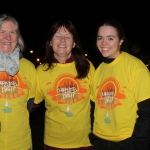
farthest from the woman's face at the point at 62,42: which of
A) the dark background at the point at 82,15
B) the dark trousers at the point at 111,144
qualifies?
the dark background at the point at 82,15

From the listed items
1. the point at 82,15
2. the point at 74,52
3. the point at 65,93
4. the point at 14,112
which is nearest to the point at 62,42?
the point at 74,52

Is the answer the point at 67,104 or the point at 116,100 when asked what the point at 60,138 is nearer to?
the point at 67,104

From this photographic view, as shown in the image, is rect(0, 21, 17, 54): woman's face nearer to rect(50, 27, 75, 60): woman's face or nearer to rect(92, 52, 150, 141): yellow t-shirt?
rect(50, 27, 75, 60): woman's face

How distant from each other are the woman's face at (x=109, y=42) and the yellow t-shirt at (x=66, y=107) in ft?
2.12

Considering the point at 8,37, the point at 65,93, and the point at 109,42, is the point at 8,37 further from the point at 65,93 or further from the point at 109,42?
the point at 109,42

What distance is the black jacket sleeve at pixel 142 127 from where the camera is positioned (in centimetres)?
263

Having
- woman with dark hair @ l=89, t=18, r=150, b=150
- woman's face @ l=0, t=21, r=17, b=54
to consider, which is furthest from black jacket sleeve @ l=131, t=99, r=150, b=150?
woman's face @ l=0, t=21, r=17, b=54

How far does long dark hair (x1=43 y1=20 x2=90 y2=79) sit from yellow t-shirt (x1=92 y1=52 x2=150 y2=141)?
54 cm

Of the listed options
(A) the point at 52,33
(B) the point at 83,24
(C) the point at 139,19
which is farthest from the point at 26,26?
(A) the point at 52,33

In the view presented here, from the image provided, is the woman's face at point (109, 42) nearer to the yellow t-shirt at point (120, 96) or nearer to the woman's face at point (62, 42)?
the yellow t-shirt at point (120, 96)

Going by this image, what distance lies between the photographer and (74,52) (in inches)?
150

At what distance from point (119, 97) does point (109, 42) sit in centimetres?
64

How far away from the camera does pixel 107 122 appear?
9.72 feet

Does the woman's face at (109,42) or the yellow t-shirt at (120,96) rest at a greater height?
the woman's face at (109,42)
